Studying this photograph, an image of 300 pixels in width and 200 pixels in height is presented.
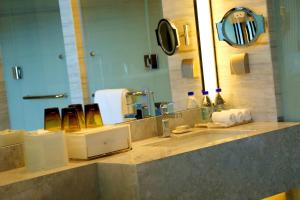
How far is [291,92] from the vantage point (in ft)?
10.6

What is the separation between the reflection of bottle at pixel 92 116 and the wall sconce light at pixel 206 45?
867 millimetres

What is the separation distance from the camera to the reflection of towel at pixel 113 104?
301 cm

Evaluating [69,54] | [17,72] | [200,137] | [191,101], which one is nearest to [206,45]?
[191,101]

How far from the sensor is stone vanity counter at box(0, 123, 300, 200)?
2467 mm

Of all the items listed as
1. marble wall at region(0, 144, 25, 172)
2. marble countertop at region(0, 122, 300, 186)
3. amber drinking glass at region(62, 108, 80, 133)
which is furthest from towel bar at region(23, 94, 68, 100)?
marble countertop at region(0, 122, 300, 186)

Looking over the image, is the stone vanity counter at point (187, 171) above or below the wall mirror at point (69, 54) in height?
below

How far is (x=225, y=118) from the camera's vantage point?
331cm

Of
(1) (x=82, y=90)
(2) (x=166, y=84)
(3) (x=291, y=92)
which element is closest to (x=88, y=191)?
(1) (x=82, y=90)

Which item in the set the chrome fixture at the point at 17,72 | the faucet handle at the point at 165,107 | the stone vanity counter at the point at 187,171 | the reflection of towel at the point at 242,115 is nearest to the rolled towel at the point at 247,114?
the reflection of towel at the point at 242,115

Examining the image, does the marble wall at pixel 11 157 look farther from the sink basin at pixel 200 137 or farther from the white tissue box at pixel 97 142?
the sink basin at pixel 200 137

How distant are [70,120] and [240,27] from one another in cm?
114

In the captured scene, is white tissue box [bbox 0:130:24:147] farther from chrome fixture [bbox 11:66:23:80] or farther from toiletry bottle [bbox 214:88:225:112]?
toiletry bottle [bbox 214:88:225:112]

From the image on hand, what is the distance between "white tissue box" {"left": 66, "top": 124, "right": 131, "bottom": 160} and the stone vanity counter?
0.05 metres

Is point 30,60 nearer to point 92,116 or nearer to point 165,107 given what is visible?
point 92,116
